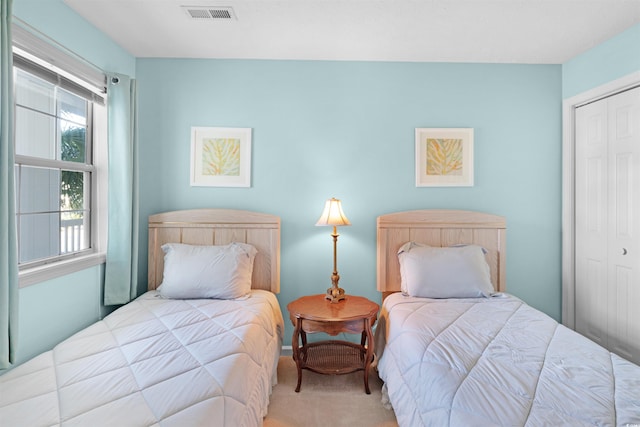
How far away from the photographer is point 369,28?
228 cm

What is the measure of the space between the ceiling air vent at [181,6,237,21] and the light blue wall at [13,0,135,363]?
29.0 inches

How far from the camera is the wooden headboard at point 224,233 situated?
105 inches

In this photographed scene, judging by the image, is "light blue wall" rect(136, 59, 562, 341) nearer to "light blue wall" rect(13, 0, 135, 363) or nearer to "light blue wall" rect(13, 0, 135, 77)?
"light blue wall" rect(13, 0, 135, 77)

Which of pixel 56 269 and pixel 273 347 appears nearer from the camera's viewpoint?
pixel 56 269

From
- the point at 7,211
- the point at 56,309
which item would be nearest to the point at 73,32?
the point at 7,211

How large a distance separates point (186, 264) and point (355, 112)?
1.82 meters

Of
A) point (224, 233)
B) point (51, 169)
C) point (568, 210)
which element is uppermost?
point (51, 169)

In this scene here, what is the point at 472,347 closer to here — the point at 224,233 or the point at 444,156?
the point at 444,156

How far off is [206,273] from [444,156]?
2.15 meters

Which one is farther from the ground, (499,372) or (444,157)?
(444,157)

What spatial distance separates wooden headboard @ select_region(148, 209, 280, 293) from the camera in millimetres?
2668

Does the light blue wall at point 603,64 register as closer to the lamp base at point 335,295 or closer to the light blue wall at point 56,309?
the lamp base at point 335,295

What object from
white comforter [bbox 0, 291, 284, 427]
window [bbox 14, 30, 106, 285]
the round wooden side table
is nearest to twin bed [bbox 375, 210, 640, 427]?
the round wooden side table

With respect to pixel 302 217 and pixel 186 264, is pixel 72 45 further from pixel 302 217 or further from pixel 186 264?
pixel 302 217
